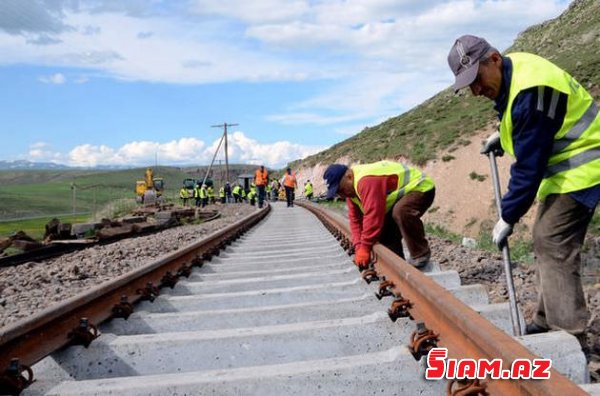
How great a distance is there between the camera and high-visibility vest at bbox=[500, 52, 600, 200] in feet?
9.02

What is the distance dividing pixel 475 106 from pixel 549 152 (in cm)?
3663

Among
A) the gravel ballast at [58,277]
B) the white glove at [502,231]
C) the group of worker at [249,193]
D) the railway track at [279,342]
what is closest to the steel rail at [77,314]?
the railway track at [279,342]

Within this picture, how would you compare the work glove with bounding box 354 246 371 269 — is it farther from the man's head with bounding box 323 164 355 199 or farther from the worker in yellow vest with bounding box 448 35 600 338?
the worker in yellow vest with bounding box 448 35 600 338

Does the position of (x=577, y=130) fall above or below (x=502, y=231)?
above

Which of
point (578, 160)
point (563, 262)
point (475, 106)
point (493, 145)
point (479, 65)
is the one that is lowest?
point (563, 262)

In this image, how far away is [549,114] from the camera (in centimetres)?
269

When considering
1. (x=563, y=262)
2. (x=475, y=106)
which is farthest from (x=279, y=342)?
(x=475, y=106)

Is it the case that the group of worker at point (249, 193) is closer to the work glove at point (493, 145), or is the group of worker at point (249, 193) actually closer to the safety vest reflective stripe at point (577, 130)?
the work glove at point (493, 145)

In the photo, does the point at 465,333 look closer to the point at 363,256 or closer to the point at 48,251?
the point at 363,256

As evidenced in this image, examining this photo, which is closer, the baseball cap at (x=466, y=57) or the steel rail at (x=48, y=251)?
the baseball cap at (x=466, y=57)

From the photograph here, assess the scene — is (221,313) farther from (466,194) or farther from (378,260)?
(466,194)

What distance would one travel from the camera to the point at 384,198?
4773 millimetres

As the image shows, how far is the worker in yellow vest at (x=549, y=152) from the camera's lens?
2.71 meters

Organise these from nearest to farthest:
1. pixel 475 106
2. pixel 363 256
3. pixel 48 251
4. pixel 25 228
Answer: pixel 363 256 → pixel 48 251 → pixel 25 228 → pixel 475 106
